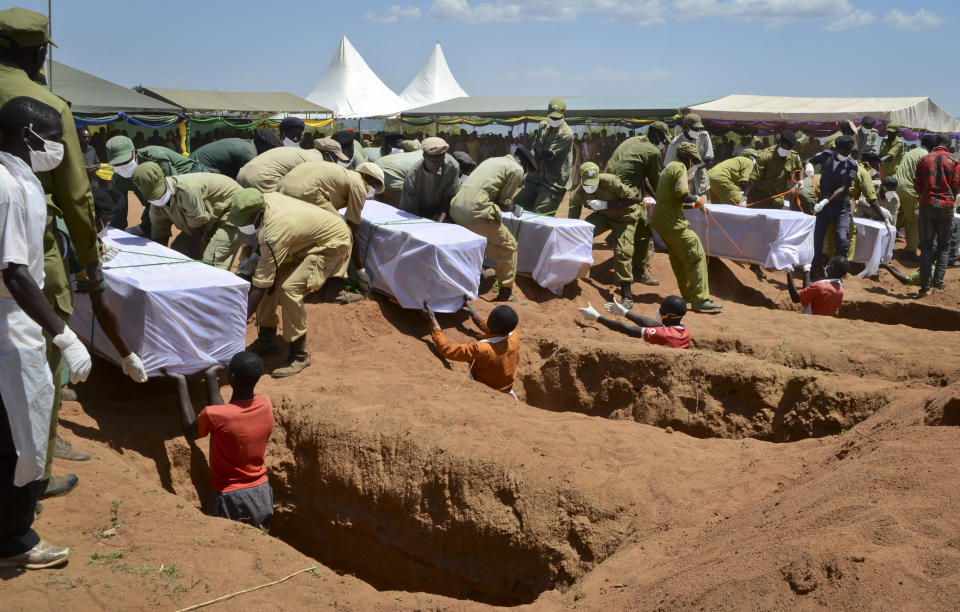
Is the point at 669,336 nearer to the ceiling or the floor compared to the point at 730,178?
nearer to the floor

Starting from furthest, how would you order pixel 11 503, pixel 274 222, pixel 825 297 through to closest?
pixel 825 297 → pixel 274 222 → pixel 11 503

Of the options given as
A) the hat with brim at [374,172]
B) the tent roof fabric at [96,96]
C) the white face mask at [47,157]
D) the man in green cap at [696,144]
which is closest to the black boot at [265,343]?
the hat with brim at [374,172]

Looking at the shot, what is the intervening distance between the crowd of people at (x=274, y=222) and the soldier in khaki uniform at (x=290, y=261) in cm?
2

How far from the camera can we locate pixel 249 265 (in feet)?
19.3

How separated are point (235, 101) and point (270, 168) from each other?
697 inches

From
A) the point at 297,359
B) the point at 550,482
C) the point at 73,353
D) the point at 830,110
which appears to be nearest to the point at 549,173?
the point at 297,359

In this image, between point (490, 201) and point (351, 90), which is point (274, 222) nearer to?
point (490, 201)

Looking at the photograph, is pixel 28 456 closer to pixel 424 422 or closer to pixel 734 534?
pixel 424 422

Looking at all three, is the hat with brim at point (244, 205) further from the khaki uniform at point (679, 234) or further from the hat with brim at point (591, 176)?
the khaki uniform at point (679, 234)

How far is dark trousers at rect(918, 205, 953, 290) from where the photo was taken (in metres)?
10.5

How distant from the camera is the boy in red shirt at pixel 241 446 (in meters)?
4.42

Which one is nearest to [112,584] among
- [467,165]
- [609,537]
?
[609,537]

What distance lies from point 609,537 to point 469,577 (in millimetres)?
1044

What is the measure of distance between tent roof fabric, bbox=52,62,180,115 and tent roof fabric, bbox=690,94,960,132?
13234 mm
